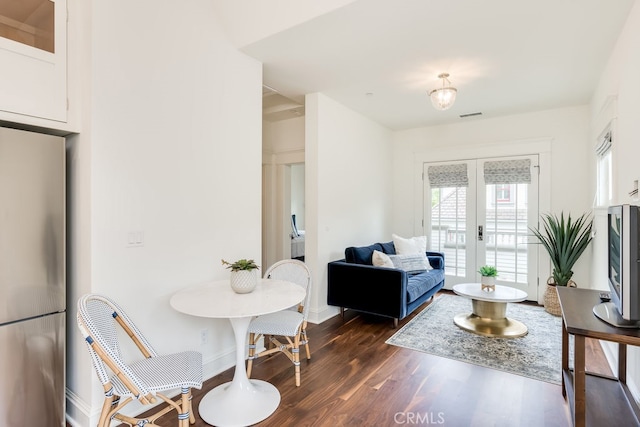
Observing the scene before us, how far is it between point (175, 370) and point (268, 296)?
68cm

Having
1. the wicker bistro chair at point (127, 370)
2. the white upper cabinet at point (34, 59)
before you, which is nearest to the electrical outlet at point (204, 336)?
the wicker bistro chair at point (127, 370)

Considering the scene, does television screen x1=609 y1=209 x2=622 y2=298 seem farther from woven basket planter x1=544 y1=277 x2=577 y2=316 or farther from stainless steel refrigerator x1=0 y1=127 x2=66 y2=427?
stainless steel refrigerator x1=0 y1=127 x2=66 y2=427

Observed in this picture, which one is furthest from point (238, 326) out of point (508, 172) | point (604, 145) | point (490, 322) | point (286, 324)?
point (508, 172)

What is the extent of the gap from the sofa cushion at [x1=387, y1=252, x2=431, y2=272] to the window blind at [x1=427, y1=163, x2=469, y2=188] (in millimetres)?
1484

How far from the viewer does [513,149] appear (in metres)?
4.88

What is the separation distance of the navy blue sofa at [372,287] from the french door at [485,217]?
4.15 ft

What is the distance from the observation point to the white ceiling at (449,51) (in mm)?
2357

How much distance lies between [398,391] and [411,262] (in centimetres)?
222

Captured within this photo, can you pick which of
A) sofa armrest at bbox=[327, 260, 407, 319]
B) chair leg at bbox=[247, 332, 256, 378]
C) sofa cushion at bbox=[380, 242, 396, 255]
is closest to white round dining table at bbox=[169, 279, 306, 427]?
chair leg at bbox=[247, 332, 256, 378]

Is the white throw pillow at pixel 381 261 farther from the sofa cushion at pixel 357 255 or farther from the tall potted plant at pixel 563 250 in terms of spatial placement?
the tall potted plant at pixel 563 250

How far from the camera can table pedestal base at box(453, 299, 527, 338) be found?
11.6 feet

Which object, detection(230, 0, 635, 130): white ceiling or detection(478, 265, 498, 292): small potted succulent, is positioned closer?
detection(230, 0, 635, 130): white ceiling

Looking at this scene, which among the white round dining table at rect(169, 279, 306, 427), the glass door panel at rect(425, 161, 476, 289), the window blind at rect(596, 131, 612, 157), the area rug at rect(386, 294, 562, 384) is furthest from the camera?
the glass door panel at rect(425, 161, 476, 289)

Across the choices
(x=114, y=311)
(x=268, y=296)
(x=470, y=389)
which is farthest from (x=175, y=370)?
(x=470, y=389)
